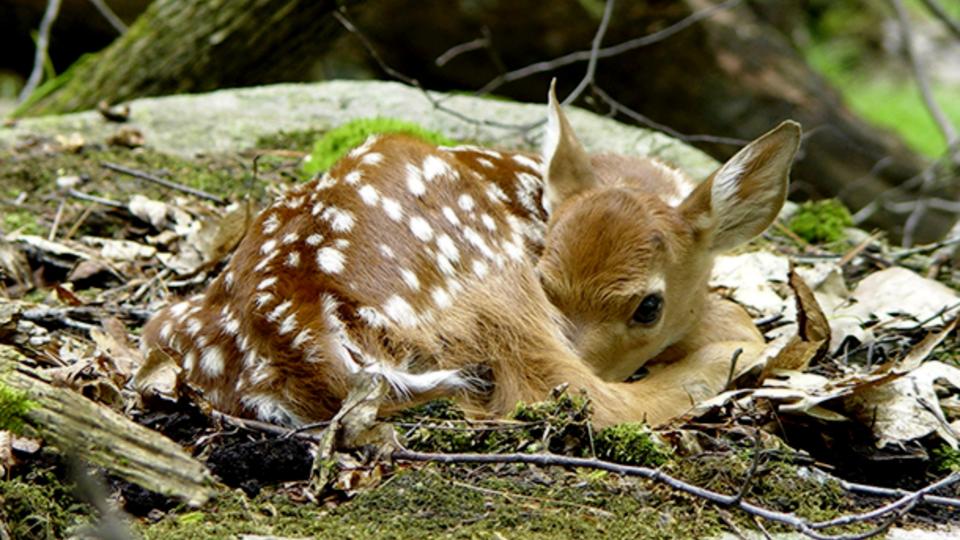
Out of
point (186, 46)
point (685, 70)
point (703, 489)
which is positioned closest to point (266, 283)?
point (703, 489)

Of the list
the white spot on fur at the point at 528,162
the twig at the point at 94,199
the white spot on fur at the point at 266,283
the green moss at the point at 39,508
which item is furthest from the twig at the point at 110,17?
the green moss at the point at 39,508

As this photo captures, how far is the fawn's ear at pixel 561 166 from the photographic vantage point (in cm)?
448

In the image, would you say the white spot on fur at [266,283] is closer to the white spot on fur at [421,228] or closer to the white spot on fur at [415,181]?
the white spot on fur at [421,228]

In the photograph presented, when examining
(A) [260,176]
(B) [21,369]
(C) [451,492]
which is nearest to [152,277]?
(A) [260,176]

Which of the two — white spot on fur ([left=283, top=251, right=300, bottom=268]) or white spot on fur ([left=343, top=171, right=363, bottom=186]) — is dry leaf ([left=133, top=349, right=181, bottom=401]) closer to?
white spot on fur ([left=283, top=251, right=300, bottom=268])

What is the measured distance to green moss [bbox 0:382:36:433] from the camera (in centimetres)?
288

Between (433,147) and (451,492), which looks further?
(433,147)

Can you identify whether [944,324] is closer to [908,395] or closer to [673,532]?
[908,395]

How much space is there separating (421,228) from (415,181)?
0.23 m

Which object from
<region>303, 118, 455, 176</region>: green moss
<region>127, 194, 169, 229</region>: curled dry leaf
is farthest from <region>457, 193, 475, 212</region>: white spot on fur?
<region>127, 194, 169, 229</region>: curled dry leaf

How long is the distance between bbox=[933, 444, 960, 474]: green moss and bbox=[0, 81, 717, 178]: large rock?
10.3ft

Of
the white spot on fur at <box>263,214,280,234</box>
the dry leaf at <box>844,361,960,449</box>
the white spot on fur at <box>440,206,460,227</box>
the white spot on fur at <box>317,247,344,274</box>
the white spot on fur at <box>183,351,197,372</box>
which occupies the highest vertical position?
the white spot on fur at <box>263,214,280,234</box>

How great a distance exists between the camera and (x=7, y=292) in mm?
4922

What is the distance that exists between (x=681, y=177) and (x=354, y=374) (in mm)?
2091
